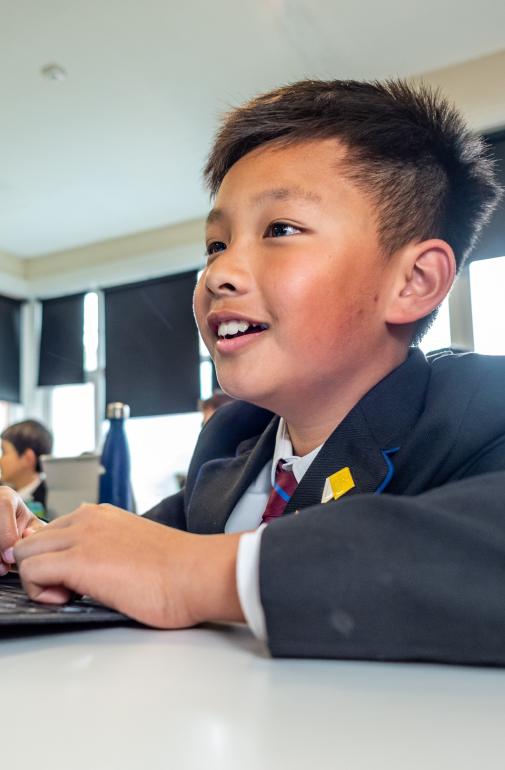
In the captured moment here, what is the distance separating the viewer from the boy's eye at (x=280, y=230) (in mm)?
793

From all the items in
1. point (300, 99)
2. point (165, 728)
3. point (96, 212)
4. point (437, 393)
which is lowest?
point (165, 728)

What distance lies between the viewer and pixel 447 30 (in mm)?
3307

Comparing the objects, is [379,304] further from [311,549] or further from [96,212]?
[96,212]

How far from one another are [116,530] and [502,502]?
0.86ft

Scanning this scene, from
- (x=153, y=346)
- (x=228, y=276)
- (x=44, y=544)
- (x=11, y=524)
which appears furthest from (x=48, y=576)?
(x=153, y=346)

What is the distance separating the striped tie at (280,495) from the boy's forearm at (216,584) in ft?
0.99

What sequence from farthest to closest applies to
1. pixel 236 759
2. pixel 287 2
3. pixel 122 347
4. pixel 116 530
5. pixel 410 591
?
pixel 122 347 → pixel 287 2 → pixel 116 530 → pixel 410 591 → pixel 236 759

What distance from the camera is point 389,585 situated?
427 mm

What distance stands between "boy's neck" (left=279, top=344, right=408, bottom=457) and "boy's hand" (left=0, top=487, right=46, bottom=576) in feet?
1.04

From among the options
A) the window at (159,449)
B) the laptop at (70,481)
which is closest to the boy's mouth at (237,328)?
the laptop at (70,481)

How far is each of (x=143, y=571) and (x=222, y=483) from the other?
429 millimetres

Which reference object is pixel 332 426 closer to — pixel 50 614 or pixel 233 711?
pixel 50 614

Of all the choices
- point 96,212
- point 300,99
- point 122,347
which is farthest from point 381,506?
point 122,347

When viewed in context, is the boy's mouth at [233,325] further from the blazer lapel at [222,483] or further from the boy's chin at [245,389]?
the blazer lapel at [222,483]
